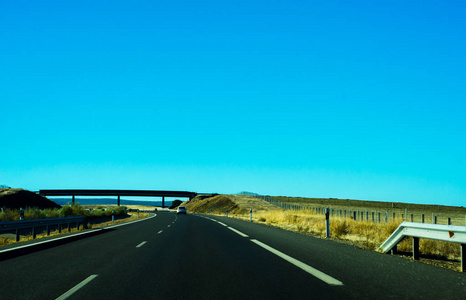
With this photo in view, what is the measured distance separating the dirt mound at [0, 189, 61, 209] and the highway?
50.1m

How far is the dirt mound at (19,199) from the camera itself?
5539 cm

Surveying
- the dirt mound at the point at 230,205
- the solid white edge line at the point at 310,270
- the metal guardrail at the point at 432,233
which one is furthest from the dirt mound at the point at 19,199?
the metal guardrail at the point at 432,233

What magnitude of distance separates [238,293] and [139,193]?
12738cm

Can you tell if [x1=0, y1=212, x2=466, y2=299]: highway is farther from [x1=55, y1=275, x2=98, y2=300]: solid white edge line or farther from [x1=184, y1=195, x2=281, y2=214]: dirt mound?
[x1=184, y1=195, x2=281, y2=214]: dirt mound

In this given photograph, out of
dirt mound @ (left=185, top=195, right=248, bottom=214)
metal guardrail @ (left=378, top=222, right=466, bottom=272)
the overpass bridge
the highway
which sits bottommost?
dirt mound @ (left=185, top=195, right=248, bottom=214)

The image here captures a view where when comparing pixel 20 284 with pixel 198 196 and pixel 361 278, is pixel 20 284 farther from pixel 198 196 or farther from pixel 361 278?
pixel 198 196

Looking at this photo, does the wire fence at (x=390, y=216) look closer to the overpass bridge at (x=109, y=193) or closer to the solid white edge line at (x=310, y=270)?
the solid white edge line at (x=310, y=270)

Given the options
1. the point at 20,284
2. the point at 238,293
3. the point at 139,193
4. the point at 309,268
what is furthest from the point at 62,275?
the point at 139,193

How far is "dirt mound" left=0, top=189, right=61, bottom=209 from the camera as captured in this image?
55.4 meters

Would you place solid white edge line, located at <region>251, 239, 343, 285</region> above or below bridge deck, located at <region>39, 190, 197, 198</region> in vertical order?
above

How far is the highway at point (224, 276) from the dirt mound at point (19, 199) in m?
50.1

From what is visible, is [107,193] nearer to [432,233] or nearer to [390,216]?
[390,216]

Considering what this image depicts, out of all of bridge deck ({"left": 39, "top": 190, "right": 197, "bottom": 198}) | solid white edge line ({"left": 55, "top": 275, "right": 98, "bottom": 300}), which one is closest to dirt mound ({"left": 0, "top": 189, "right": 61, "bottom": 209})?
solid white edge line ({"left": 55, "top": 275, "right": 98, "bottom": 300})

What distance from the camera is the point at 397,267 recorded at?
850 cm
